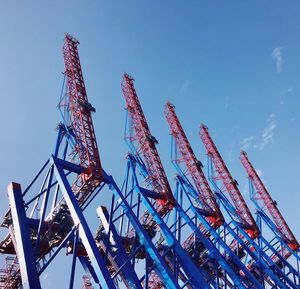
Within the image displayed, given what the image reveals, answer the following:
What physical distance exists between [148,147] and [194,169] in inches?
361

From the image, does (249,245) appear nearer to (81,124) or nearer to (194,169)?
(194,169)

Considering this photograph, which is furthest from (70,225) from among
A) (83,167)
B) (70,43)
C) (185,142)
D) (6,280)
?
(185,142)

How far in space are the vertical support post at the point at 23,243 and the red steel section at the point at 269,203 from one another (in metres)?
39.9

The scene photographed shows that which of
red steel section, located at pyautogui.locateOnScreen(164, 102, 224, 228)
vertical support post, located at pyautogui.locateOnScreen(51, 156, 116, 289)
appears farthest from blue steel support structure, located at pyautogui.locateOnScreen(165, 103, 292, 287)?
vertical support post, located at pyautogui.locateOnScreen(51, 156, 116, 289)

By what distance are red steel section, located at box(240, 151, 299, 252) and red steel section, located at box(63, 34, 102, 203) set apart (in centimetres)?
3451

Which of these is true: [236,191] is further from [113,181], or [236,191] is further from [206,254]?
[113,181]

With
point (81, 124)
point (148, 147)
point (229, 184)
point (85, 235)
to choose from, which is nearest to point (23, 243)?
point (85, 235)

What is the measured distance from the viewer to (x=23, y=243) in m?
18.8

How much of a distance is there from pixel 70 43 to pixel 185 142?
16.8 m

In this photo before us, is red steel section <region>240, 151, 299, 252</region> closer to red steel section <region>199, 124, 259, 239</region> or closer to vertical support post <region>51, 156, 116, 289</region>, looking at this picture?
red steel section <region>199, 124, 259, 239</region>

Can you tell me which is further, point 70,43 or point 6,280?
point 70,43

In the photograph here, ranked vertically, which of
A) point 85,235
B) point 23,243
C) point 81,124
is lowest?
point 85,235

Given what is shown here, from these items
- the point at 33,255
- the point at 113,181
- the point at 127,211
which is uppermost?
the point at 113,181

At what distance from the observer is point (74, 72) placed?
106 feet
